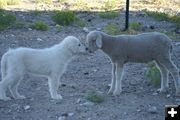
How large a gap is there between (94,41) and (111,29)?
5.17m

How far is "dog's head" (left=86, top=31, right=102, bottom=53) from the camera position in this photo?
834 cm

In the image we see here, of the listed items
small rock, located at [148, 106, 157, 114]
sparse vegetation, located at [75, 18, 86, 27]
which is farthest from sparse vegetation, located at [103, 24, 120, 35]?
small rock, located at [148, 106, 157, 114]

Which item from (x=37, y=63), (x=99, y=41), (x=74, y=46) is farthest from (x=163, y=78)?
(x=37, y=63)

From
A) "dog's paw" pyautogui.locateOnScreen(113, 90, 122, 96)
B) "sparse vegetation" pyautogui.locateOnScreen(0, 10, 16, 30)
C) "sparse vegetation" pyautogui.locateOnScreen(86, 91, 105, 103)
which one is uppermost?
"sparse vegetation" pyautogui.locateOnScreen(0, 10, 16, 30)

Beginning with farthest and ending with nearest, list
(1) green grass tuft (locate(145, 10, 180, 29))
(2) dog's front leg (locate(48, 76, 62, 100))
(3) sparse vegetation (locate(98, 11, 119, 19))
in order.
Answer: (3) sparse vegetation (locate(98, 11, 119, 19))
(1) green grass tuft (locate(145, 10, 180, 29))
(2) dog's front leg (locate(48, 76, 62, 100))

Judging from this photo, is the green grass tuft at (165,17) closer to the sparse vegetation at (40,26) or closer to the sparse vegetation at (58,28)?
the sparse vegetation at (58,28)

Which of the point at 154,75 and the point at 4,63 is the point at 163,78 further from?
the point at 4,63

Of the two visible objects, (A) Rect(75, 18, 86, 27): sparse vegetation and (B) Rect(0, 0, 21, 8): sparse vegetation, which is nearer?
(A) Rect(75, 18, 86, 27): sparse vegetation

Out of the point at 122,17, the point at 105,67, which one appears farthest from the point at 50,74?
the point at 122,17

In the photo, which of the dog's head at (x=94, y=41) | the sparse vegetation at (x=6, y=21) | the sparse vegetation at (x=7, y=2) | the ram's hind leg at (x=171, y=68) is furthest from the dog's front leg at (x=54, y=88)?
the sparse vegetation at (x=7, y=2)

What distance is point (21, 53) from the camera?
7988mm

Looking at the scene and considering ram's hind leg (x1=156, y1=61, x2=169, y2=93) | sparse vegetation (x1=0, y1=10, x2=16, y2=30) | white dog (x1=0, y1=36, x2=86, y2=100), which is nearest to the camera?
white dog (x1=0, y1=36, x2=86, y2=100)

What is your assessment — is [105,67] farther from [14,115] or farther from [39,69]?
[14,115]

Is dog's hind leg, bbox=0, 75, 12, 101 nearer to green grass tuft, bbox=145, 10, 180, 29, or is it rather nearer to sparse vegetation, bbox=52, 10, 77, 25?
sparse vegetation, bbox=52, 10, 77, 25
